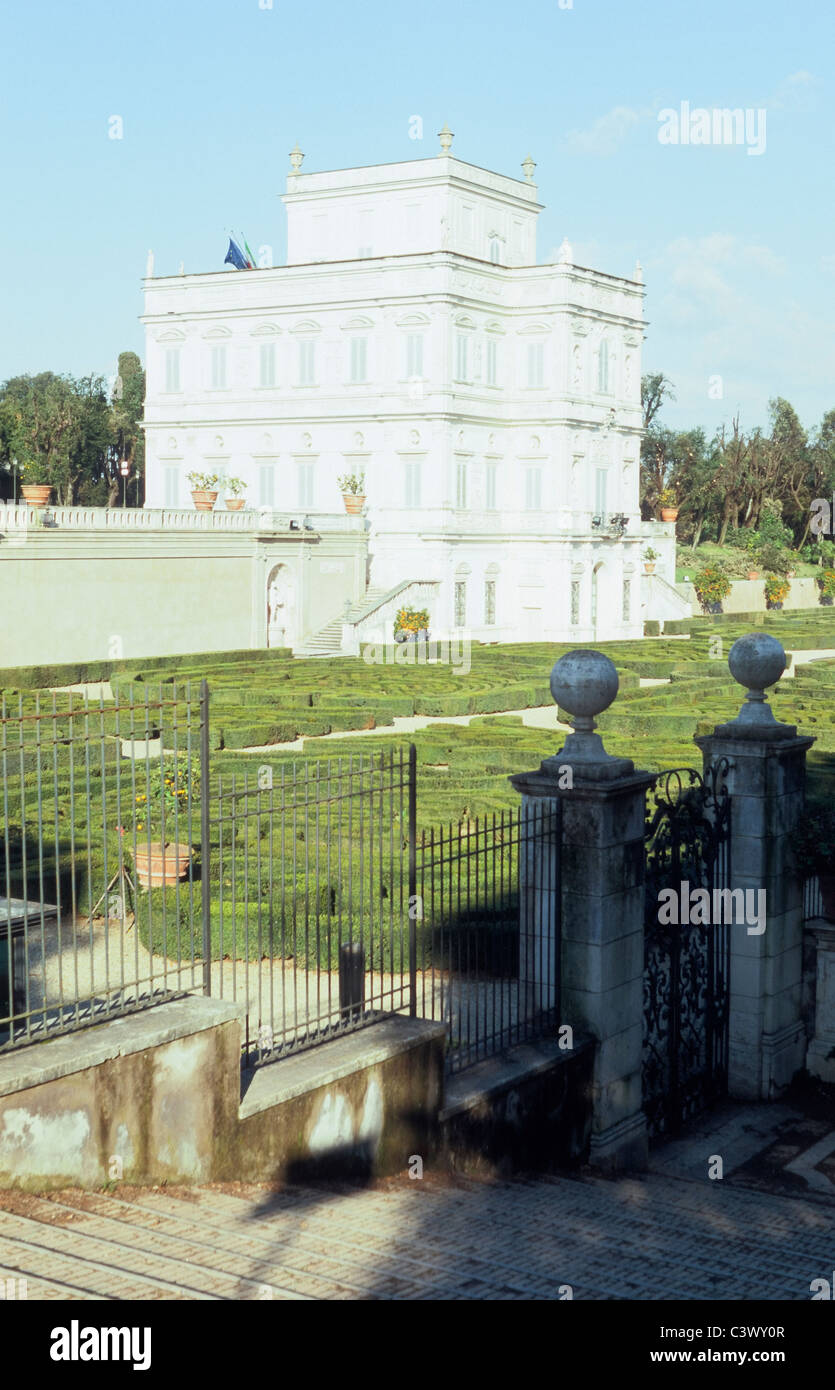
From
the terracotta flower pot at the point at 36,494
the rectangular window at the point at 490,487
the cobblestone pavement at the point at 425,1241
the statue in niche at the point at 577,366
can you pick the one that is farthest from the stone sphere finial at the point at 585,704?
the statue in niche at the point at 577,366

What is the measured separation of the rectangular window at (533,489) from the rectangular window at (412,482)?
4.07 metres

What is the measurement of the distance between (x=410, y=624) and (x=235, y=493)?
25.6 ft

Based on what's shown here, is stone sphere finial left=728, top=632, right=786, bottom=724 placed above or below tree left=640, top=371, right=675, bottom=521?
below

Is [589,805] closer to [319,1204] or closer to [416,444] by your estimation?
[319,1204]

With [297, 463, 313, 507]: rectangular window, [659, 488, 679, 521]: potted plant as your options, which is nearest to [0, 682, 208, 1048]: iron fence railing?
[297, 463, 313, 507]: rectangular window

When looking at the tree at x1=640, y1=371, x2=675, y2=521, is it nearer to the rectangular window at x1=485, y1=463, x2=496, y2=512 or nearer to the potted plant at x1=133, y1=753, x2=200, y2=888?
the rectangular window at x1=485, y1=463, x2=496, y2=512

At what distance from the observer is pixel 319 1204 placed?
20.3ft

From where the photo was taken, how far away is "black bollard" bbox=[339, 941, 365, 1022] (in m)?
7.36

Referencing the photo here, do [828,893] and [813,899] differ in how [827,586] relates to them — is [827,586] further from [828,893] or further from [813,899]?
[828,893]

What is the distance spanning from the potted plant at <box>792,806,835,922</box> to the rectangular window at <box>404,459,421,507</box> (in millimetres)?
38084

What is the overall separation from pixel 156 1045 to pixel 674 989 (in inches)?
147

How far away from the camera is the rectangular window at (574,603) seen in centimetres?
4897

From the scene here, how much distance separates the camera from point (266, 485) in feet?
165
